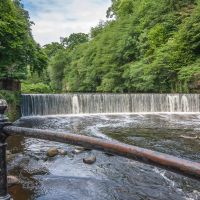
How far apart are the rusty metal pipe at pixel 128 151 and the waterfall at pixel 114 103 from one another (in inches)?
738

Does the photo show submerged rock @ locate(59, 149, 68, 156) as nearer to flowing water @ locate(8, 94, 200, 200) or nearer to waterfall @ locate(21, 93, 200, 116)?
flowing water @ locate(8, 94, 200, 200)

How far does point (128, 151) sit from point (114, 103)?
20.3 m

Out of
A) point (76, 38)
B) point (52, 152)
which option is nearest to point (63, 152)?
point (52, 152)

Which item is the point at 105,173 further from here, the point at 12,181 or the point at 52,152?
the point at 52,152

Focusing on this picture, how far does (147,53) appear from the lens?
29281 mm

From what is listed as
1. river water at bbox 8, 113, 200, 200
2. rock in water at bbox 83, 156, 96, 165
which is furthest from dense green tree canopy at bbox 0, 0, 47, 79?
rock in water at bbox 83, 156, 96, 165

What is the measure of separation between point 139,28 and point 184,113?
14.1 meters

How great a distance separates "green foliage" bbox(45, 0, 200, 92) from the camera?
23734mm

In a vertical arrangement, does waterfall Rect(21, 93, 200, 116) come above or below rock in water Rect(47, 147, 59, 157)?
above

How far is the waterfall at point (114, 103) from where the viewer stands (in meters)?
20.6

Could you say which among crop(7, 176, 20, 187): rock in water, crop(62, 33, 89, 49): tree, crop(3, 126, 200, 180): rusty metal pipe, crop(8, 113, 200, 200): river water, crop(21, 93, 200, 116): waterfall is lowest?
crop(8, 113, 200, 200): river water

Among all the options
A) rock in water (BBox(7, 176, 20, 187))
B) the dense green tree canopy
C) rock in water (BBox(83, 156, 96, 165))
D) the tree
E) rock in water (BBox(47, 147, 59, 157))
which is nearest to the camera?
rock in water (BBox(7, 176, 20, 187))

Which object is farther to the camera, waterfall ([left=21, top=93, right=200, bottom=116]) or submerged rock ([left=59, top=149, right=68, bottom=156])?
waterfall ([left=21, top=93, right=200, bottom=116])

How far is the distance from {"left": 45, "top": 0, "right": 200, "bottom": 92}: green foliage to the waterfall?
2.23 m
